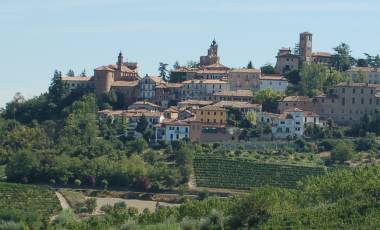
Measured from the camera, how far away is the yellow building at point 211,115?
8556 centimetres

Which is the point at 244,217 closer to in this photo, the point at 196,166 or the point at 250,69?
the point at 196,166

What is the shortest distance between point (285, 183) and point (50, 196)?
43.9 feet

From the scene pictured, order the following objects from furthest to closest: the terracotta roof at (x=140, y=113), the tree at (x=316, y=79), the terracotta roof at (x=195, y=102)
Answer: the tree at (x=316, y=79) → the terracotta roof at (x=195, y=102) → the terracotta roof at (x=140, y=113)

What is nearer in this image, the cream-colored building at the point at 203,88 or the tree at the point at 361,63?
the cream-colored building at the point at 203,88

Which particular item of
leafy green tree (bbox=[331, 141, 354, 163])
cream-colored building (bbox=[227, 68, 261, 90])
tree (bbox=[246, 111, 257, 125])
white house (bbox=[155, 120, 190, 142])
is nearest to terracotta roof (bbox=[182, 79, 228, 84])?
cream-colored building (bbox=[227, 68, 261, 90])

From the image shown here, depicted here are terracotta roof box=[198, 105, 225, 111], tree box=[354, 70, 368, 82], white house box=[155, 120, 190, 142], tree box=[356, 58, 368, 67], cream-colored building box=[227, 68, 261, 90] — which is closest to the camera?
white house box=[155, 120, 190, 142]

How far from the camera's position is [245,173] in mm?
75000

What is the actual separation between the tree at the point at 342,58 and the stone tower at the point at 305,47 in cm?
258

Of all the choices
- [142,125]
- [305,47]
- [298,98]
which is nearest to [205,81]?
[305,47]

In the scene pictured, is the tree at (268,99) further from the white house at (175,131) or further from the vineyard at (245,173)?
the vineyard at (245,173)

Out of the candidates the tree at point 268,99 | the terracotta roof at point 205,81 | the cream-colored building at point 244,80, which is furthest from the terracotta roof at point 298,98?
the terracotta roof at point 205,81

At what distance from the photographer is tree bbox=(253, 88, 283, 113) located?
9044 centimetres

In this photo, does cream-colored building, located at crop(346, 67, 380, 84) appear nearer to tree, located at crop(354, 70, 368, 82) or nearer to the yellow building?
tree, located at crop(354, 70, 368, 82)

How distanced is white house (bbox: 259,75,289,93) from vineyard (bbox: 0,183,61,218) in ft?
77.4
